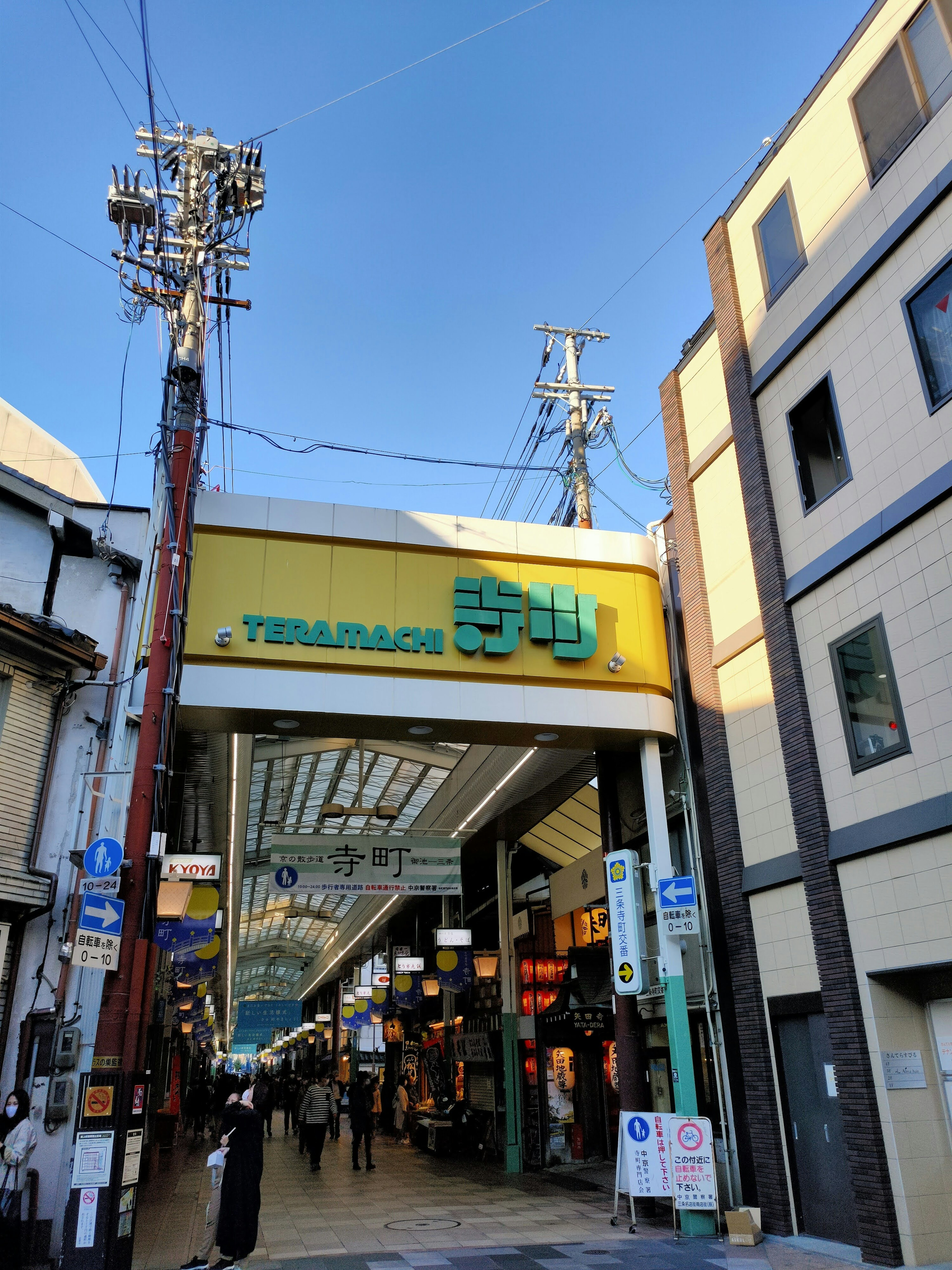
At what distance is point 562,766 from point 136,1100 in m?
8.43

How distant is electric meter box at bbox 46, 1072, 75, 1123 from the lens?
9.95 metres

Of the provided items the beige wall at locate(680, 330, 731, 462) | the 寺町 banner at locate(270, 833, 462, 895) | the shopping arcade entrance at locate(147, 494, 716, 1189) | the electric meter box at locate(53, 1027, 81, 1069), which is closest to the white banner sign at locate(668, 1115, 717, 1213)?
the shopping arcade entrance at locate(147, 494, 716, 1189)

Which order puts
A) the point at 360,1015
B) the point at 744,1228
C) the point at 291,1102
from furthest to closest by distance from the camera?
the point at 291,1102
the point at 360,1015
the point at 744,1228

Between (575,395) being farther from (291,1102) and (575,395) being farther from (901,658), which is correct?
(291,1102)

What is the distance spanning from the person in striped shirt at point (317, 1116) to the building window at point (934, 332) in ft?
58.4

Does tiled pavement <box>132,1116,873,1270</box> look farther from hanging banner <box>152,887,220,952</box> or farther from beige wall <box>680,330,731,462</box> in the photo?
beige wall <box>680,330,731,462</box>

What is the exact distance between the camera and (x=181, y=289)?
36.5ft

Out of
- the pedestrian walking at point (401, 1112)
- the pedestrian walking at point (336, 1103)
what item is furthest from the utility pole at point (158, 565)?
the pedestrian walking at point (401, 1112)

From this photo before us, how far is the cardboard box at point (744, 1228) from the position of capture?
10391 millimetres

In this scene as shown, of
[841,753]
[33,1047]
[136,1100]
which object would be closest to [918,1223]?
[841,753]

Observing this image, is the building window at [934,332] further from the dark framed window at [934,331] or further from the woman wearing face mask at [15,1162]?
the woman wearing face mask at [15,1162]

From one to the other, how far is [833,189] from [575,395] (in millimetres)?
10898

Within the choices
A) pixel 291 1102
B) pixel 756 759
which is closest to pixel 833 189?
pixel 756 759

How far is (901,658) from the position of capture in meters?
9.64
